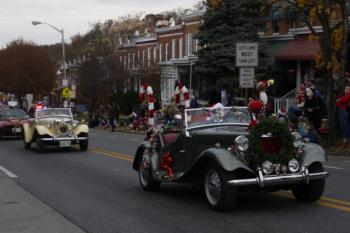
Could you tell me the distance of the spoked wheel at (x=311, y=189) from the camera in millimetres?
8914

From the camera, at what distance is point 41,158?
18344 millimetres

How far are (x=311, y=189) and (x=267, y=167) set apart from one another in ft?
3.79

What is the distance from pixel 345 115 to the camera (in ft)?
60.3

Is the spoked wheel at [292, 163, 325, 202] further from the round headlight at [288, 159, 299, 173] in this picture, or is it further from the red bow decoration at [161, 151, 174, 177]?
the red bow decoration at [161, 151, 174, 177]

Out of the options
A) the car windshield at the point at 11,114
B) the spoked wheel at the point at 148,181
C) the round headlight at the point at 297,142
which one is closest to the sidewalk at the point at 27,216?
the spoked wheel at the point at 148,181

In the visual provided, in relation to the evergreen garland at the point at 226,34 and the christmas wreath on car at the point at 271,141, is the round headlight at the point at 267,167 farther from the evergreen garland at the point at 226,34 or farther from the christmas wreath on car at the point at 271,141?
the evergreen garland at the point at 226,34

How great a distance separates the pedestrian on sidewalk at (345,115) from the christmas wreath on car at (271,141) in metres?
10.1

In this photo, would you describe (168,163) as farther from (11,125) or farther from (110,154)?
(11,125)

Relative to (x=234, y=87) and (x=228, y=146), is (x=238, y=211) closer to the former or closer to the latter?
(x=228, y=146)

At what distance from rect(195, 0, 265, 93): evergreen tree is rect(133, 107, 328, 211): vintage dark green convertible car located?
2344 centimetres

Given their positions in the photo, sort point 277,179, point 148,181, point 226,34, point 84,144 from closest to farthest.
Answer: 1. point 277,179
2. point 148,181
3. point 84,144
4. point 226,34

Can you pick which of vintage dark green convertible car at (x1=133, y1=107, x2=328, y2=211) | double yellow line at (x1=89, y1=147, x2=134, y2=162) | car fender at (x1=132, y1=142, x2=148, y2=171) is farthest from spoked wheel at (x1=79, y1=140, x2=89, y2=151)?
vintage dark green convertible car at (x1=133, y1=107, x2=328, y2=211)

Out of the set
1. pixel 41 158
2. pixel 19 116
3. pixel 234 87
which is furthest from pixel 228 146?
pixel 234 87

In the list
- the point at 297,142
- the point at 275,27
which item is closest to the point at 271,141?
the point at 297,142
